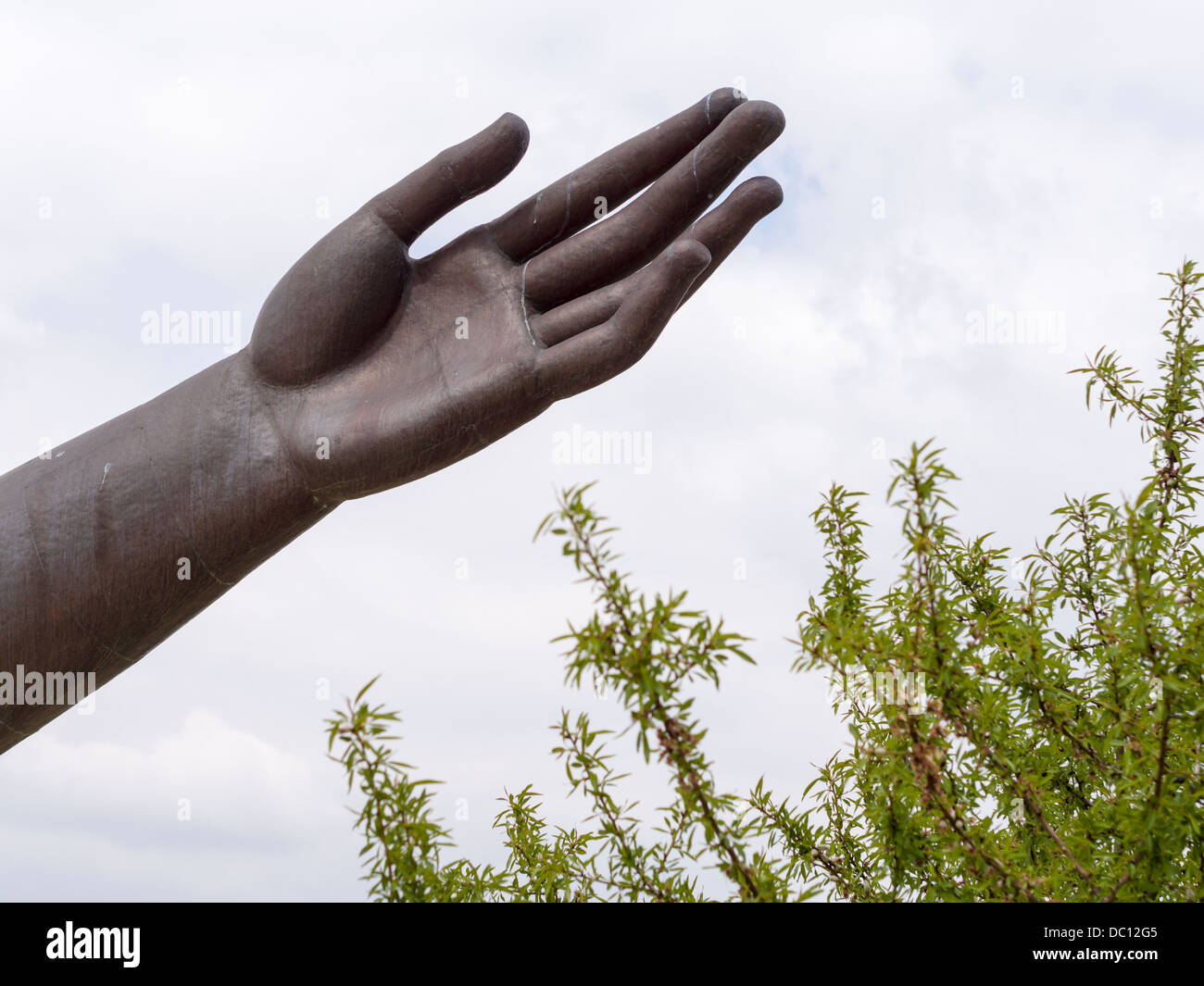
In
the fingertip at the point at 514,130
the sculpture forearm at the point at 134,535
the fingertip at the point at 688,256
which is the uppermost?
the fingertip at the point at 514,130

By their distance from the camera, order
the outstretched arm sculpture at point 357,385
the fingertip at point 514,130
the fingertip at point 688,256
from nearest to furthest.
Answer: the fingertip at point 688,256 → the outstretched arm sculpture at point 357,385 → the fingertip at point 514,130

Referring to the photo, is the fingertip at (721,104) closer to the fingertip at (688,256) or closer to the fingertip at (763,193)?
the fingertip at (763,193)

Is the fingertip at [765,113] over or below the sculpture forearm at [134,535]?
over

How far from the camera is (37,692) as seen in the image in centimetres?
276

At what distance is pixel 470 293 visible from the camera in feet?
9.75

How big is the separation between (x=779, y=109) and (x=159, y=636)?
7.19ft

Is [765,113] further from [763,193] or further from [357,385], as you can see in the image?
[357,385]

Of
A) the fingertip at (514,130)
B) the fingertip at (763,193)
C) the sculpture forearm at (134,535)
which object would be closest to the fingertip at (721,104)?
the fingertip at (763,193)

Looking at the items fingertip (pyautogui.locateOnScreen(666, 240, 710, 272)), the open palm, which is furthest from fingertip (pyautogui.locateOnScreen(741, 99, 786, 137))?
fingertip (pyautogui.locateOnScreen(666, 240, 710, 272))

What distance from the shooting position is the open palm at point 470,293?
8.98 ft

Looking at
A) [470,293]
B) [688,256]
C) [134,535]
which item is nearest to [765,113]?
[688,256]

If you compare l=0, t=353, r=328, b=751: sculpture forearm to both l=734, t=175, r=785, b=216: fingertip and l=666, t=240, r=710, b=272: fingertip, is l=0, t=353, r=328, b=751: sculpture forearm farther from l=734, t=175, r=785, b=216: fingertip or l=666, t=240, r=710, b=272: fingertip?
l=734, t=175, r=785, b=216: fingertip
